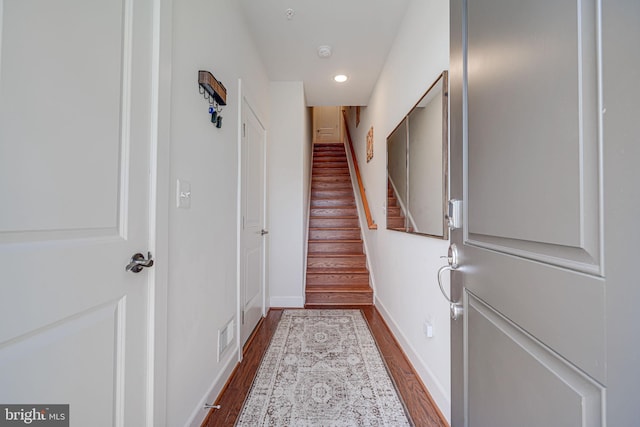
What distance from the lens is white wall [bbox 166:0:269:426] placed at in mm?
1213

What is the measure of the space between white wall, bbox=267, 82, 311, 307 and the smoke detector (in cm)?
69

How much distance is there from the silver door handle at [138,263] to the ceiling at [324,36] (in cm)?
198

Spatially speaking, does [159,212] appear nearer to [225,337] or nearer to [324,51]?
[225,337]

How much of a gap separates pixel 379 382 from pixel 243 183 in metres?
1.66

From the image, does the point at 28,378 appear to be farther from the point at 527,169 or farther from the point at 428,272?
the point at 428,272

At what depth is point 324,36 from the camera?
2.40m

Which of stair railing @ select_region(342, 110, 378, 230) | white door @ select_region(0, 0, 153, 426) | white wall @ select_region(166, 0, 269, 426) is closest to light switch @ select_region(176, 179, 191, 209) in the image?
white wall @ select_region(166, 0, 269, 426)

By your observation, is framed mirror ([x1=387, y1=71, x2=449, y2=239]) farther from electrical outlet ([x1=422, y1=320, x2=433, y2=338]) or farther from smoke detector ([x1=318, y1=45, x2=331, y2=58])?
smoke detector ([x1=318, y1=45, x2=331, y2=58])

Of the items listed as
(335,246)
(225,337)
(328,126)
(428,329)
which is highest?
(328,126)

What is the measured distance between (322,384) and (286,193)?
2073 millimetres

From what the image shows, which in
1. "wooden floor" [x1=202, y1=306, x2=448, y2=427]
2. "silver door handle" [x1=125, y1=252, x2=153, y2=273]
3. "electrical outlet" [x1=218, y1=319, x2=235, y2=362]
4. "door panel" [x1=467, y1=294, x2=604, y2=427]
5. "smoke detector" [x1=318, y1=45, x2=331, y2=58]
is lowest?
"wooden floor" [x1=202, y1=306, x2=448, y2=427]

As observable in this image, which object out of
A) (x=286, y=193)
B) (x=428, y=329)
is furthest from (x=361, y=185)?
(x=428, y=329)

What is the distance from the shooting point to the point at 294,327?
2.70m

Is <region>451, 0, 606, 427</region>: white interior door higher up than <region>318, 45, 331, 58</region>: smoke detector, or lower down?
lower down
